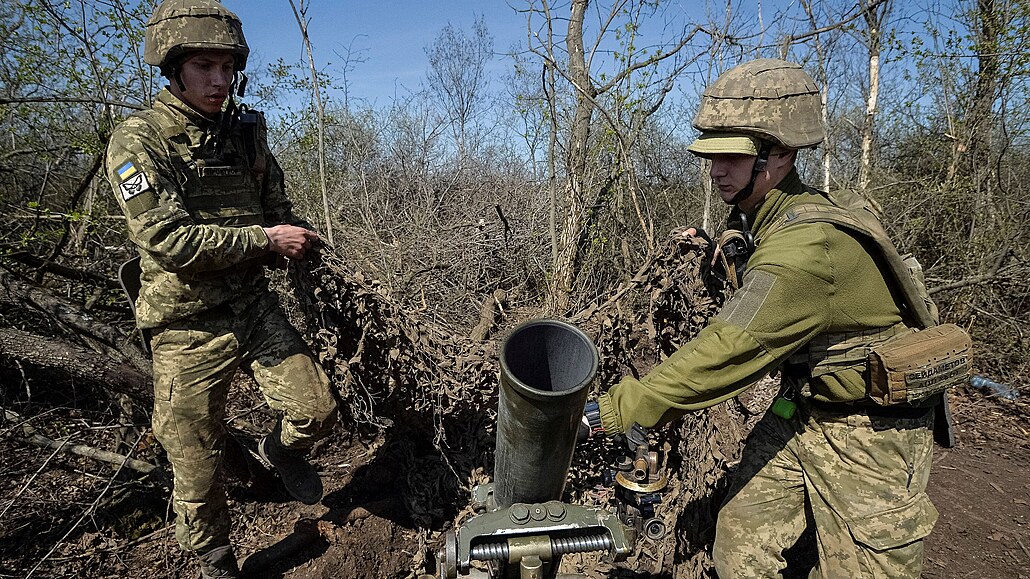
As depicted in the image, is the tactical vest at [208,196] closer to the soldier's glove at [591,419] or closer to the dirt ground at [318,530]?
the dirt ground at [318,530]

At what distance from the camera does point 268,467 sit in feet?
12.8

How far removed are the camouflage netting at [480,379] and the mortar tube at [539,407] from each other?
1.39 metres

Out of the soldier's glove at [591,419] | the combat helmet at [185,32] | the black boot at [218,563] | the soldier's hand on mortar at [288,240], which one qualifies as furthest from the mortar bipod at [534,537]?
the combat helmet at [185,32]

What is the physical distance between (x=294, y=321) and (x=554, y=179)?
3.10m

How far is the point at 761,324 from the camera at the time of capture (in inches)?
73.9

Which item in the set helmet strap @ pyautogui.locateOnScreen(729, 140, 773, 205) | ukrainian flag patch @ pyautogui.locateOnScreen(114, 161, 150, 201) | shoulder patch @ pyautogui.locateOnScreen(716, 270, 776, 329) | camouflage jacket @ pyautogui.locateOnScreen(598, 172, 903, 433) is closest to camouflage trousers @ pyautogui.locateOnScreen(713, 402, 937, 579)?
camouflage jacket @ pyautogui.locateOnScreen(598, 172, 903, 433)

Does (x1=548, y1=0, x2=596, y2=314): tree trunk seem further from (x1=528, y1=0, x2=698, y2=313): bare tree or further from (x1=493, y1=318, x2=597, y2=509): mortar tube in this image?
(x1=493, y1=318, x2=597, y2=509): mortar tube

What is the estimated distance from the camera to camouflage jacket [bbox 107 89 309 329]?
2.58 m

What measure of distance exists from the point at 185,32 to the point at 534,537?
9.18 feet

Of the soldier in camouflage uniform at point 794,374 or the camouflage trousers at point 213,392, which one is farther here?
the camouflage trousers at point 213,392

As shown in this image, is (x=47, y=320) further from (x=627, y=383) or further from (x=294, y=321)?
(x=627, y=383)

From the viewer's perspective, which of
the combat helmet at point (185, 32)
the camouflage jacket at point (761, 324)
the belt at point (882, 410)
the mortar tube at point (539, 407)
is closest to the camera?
the mortar tube at point (539, 407)

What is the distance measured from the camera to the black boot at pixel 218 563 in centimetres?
299

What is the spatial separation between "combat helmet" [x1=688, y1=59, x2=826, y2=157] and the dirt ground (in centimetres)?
237
